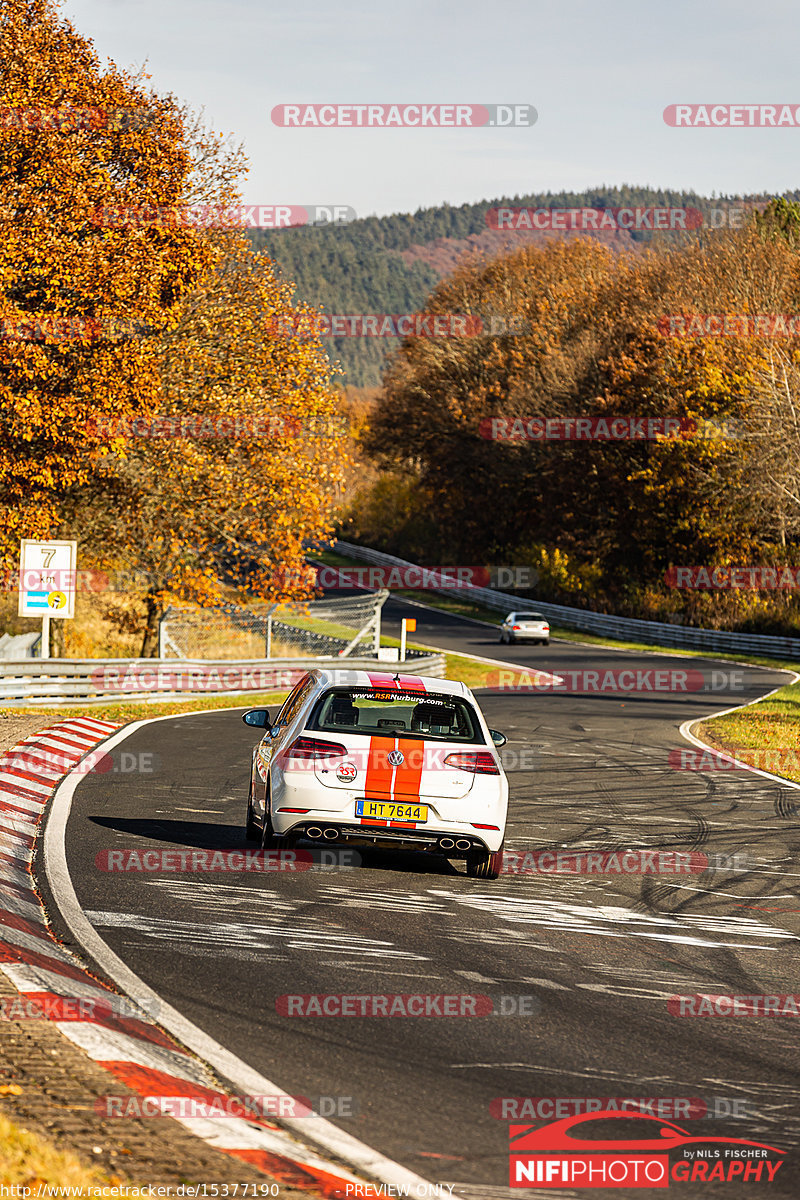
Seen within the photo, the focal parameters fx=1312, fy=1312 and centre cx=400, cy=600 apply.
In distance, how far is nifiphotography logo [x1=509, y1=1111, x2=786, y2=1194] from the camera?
4.59 metres

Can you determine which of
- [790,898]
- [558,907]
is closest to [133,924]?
[558,907]

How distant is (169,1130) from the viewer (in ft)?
14.9

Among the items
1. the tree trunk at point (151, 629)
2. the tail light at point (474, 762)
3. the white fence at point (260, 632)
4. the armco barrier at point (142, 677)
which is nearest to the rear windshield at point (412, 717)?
the tail light at point (474, 762)

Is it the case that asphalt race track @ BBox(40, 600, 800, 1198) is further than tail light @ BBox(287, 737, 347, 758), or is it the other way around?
tail light @ BBox(287, 737, 347, 758)

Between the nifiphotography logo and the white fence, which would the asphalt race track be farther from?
the white fence

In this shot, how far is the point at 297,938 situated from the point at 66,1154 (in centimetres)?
371

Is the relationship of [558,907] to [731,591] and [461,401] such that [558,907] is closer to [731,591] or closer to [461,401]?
[731,591]

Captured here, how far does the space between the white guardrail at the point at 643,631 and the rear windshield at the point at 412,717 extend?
39.6m

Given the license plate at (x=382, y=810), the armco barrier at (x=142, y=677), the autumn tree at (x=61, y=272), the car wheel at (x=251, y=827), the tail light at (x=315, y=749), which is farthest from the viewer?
the autumn tree at (x=61, y=272)

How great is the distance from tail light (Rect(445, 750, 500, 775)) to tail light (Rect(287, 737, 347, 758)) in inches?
32.7

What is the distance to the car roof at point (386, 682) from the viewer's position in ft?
34.3

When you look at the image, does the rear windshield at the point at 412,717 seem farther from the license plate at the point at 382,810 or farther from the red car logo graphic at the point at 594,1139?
the red car logo graphic at the point at 594,1139

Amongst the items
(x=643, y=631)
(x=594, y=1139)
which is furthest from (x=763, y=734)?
(x=643, y=631)

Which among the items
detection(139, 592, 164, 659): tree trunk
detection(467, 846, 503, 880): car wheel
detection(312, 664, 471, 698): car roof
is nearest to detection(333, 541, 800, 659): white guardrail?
detection(139, 592, 164, 659): tree trunk
